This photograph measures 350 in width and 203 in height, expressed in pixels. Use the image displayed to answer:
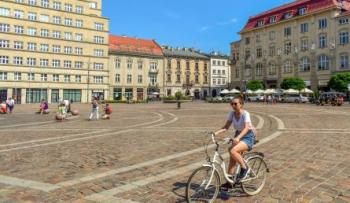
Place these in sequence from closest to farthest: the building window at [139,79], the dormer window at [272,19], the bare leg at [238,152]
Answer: the bare leg at [238,152] → the dormer window at [272,19] → the building window at [139,79]

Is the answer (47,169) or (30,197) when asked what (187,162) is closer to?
(47,169)

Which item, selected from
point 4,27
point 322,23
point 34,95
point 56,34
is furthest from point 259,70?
point 4,27

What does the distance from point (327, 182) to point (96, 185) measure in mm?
4547

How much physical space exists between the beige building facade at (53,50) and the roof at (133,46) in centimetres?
695

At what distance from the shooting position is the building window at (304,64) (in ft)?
199

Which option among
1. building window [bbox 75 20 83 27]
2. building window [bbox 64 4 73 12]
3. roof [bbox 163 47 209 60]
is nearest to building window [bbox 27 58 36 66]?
building window [bbox 75 20 83 27]

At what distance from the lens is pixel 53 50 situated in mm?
63938

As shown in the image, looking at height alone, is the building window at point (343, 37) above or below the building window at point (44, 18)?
below

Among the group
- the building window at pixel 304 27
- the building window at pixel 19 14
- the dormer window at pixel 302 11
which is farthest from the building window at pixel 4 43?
the dormer window at pixel 302 11

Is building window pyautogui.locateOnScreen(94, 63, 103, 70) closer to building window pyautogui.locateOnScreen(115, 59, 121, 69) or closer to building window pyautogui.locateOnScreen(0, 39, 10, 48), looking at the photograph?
building window pyautogui.locateOnScreen(115, 59, 121, 69)

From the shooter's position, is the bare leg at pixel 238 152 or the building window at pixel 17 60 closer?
the bare leg at pixel 238 152

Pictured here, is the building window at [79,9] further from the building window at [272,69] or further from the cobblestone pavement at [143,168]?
the cobblestone pavement at [143,168]

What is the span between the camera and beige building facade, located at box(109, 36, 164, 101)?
251 ft

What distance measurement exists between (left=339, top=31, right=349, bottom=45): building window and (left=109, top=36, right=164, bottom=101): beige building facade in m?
40.2
